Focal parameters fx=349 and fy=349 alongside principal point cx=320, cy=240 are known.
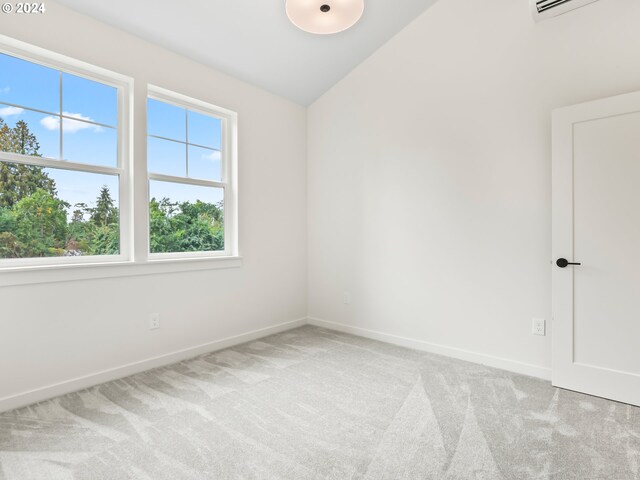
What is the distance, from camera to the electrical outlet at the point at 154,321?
9.40ft

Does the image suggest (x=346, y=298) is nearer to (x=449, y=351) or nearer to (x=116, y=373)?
(x=449, y=351)

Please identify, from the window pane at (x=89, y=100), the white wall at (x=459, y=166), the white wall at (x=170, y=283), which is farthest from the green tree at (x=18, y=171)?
the white wall at (x=459, y=166)

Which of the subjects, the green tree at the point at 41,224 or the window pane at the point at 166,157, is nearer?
the green tree at the point at 41,224

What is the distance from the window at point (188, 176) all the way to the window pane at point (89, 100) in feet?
0.95

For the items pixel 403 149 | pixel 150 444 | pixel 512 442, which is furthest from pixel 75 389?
pixel 403 149

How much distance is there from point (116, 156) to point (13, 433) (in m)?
1.93

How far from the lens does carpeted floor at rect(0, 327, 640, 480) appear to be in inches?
65.3

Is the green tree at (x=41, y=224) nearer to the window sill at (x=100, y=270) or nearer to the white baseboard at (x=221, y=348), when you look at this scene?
the window sill at (x=100, y=270)

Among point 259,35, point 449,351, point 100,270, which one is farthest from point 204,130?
point 449,351

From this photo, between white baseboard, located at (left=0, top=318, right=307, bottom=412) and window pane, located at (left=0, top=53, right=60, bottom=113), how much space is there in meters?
1.91

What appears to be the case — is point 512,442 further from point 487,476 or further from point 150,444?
point 150,444

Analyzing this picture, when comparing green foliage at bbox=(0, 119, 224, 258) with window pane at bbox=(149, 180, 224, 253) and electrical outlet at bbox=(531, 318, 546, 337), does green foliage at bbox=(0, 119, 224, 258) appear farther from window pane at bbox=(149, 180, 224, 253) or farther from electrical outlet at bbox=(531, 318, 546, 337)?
electrical outlet at bbox=(531, 318, 546, 337)

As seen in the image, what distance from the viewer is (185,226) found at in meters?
3.25

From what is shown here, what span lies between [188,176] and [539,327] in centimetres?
323
